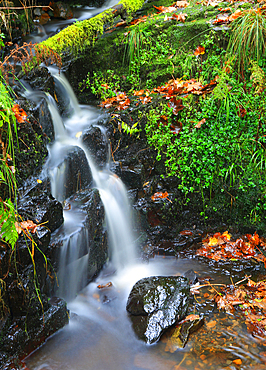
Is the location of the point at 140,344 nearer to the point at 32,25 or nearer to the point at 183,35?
the point at 183,35

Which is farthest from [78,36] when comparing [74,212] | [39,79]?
[74,212]

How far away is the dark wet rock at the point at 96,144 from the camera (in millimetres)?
4590

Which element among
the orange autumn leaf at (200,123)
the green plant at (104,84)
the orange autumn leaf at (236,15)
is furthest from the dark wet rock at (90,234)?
the orange autumn leaf at (236,15)

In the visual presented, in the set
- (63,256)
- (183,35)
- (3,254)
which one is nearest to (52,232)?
(63,256)

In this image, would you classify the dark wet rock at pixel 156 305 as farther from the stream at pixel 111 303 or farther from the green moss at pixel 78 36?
the green moss at pixel 78 36

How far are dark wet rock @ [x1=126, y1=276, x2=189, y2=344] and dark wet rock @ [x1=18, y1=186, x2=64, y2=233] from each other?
1.30 m

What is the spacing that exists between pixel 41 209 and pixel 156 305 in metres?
1.71

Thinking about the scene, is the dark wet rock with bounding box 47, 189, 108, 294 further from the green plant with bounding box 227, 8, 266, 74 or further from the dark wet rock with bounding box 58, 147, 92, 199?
the green plant with bounding box 227, 8, 266, 74

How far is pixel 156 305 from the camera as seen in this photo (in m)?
3.22

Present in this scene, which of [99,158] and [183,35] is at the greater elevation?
[183,35]

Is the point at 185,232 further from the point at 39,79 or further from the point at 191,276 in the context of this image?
the point at 39,79

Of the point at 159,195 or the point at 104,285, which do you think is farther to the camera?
the point at 159,195

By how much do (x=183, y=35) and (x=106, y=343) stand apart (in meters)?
5.09

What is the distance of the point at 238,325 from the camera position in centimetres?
304
